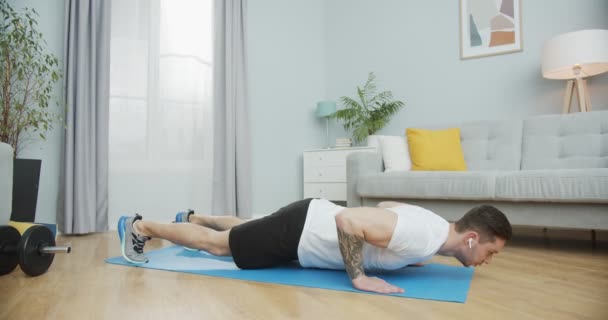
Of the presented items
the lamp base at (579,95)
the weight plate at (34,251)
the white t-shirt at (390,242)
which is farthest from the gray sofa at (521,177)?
the weight plate at (34,251)

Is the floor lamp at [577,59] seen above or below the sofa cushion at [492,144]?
above

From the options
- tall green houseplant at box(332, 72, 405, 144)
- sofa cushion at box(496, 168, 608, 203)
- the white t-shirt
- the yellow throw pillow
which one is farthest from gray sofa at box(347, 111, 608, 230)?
the white t-shirt

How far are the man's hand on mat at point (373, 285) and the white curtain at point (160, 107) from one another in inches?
94.4

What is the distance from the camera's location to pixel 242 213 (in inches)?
146

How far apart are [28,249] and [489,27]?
3.81 m

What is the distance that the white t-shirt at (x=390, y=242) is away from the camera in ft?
4.38

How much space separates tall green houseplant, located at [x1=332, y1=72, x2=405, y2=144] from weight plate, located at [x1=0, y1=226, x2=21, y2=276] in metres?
2.99

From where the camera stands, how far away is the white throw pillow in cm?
313

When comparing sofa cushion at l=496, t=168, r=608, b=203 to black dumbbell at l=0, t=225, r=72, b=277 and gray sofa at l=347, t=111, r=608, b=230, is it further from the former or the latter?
black dumbbell at l=0, t=225, r=72, b=277

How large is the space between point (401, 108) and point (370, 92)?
41 cm

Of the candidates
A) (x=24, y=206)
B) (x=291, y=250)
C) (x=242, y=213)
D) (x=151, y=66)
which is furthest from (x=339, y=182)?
(x=24, y=206)

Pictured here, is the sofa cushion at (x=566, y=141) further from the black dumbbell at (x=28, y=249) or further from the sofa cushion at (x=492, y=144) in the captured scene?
the black dumbbell at (x=28, y=249)

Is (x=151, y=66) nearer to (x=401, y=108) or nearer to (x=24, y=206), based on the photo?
(x=24, y=206)

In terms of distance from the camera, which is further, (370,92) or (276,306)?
(370,92)
